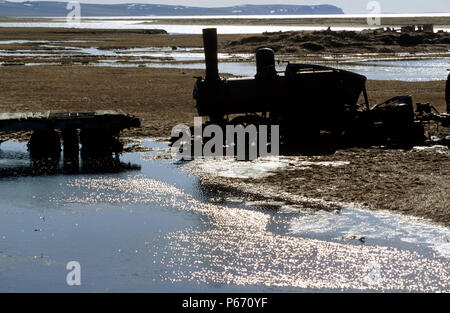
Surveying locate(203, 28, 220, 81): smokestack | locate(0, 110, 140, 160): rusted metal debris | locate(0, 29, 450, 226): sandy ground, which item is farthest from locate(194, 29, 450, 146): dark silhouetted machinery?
locate(0, 110, 140, 160): rusted metal debris

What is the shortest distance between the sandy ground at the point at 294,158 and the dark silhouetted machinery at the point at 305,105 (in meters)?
1.80

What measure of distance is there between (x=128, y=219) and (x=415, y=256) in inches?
269

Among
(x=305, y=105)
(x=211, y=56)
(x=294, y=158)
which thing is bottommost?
(x=294, y=158)

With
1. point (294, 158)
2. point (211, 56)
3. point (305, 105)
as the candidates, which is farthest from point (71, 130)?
point (305, 105)

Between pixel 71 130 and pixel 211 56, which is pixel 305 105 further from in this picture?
pixel 71 130

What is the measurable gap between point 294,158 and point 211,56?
5.33m

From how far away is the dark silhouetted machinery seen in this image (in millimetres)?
25375

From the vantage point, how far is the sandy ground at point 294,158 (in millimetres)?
18281

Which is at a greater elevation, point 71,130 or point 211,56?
point 211,56

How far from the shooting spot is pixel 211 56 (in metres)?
25.7

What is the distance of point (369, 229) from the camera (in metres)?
15.6

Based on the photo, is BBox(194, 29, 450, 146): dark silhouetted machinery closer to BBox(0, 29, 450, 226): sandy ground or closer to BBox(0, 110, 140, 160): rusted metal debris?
BBox(0, 29, 450, 226): sandy ground

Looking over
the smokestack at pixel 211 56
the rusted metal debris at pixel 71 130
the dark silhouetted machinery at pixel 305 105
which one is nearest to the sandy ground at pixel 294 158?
the dark silhouetted machinery at pixel 305 105

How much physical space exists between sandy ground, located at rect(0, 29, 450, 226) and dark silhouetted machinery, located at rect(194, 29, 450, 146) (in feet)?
5.91
